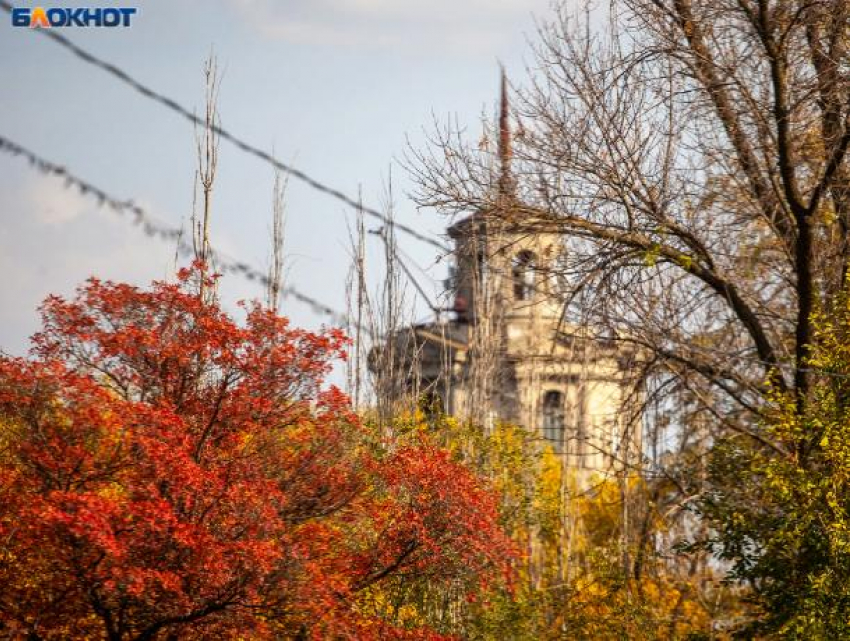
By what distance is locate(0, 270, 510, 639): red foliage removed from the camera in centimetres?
1187

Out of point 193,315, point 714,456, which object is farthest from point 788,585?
point 193,315

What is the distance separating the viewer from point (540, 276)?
48.2ft

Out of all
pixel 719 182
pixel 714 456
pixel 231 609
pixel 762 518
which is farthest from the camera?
pixel 719 182

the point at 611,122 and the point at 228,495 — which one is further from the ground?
the point at 611,122

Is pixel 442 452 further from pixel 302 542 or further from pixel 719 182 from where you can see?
pixel 719 182

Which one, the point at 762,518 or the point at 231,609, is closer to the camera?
the point at 231,609

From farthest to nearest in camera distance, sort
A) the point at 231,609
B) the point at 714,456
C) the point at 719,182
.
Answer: the point at 719,182 < the point at 714,456 < the point at 231,609

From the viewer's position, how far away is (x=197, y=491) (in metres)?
12.1

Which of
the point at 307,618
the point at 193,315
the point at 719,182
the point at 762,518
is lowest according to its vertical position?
the point at 307,618

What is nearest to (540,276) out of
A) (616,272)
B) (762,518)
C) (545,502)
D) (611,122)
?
(616,272)

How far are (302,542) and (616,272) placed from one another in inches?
159

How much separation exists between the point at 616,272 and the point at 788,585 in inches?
135

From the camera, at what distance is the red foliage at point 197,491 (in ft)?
38.9

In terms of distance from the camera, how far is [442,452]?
14523 millimetres
